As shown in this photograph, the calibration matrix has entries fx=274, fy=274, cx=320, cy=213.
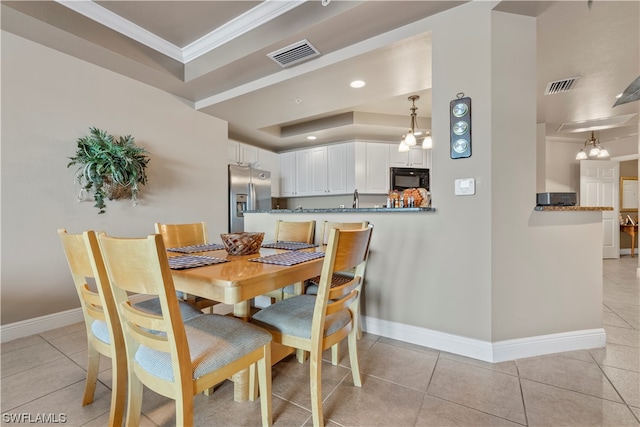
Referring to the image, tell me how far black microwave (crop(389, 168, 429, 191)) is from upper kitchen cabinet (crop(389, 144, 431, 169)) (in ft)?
0.35

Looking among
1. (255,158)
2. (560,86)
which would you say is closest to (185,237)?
(255,158)

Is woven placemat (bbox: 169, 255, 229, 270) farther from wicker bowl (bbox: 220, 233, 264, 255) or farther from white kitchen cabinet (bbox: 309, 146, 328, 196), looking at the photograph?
white kitchen cabinet (bbox: 309, 146, 328, 196)

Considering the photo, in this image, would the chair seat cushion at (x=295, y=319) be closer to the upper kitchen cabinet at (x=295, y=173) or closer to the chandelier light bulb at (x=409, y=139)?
the chandelier light bulb at (x=409, y=139)

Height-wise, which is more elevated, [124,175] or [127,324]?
[124,175]

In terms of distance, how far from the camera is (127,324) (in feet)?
3.43

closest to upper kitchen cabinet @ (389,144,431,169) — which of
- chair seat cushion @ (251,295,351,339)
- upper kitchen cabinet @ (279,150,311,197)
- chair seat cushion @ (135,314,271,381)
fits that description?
upper kitchen cabinet @ (279,150,311,197)

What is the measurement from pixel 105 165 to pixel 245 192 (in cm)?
194

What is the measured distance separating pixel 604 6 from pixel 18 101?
14.5 feet

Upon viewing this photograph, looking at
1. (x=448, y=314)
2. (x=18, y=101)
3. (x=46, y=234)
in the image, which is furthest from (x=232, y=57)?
(x=448, y=314)

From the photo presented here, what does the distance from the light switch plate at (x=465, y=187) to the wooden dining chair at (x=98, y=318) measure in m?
2.02

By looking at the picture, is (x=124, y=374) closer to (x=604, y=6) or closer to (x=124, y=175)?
(x=124, y=175)

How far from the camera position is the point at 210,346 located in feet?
3.44

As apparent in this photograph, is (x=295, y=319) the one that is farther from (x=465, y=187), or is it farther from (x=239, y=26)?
(x=239, y=26)

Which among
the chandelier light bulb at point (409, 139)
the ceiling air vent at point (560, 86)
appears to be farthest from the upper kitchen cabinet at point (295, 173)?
the ceiling air vent at point (560, 86)
